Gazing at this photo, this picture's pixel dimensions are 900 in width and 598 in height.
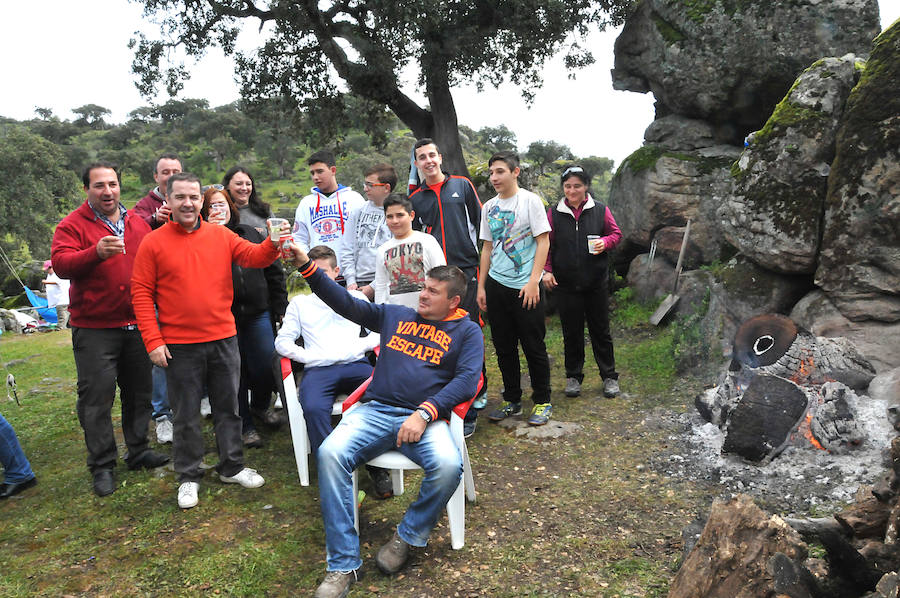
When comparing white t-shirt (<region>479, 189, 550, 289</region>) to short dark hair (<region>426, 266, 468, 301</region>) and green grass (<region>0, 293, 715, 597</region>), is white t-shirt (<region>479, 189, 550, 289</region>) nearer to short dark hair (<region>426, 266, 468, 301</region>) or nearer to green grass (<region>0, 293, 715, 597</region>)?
green grass (<region>0, 293, 715, 597</region>)

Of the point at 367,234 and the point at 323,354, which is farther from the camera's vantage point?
the point at 367,234

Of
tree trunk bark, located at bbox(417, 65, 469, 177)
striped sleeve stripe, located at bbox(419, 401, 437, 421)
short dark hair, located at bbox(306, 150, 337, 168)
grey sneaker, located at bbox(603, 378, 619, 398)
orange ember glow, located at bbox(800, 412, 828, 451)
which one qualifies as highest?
tree trunk bark, located at bbox(417, 65, 469, 177)

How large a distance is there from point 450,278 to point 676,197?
609cm

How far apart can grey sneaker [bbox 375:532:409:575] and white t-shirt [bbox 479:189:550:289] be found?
2212mm

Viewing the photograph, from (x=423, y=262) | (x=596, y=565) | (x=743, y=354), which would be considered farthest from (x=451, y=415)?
(x=743, y=354)

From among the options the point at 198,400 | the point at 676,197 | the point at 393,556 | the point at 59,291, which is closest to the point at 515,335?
the point at 393,556

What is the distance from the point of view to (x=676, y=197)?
8.09 metres

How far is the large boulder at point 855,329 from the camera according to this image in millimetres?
4316

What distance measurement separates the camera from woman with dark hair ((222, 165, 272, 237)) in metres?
4.35

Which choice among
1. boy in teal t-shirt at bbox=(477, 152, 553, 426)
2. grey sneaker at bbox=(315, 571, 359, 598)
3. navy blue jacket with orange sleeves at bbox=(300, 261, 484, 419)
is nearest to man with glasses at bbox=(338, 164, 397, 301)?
boy in teal t-shirt at bbox=(477, 152, 553, 426)

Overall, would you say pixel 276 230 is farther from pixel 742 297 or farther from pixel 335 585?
pixel 742 297

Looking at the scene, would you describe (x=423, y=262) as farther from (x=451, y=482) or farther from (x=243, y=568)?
(x=243, y=568)

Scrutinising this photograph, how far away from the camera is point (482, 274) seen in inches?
180

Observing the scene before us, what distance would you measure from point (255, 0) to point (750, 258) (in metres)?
10.6
